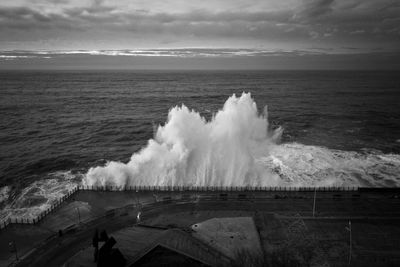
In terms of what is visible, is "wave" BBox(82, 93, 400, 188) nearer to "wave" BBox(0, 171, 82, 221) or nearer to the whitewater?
the whitewater

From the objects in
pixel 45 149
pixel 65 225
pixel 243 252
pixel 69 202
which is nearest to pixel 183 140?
pixel 69 202

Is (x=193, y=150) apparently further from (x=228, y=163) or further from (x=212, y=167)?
(x=228, y=163)

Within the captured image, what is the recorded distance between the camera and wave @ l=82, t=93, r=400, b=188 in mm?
48594

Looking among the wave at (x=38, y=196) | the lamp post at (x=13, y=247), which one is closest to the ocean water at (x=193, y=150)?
the wave at (x=38, y=196)

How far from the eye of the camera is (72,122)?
303 ft

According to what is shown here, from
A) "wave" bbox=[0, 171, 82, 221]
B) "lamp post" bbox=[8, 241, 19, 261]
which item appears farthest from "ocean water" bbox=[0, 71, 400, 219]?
"lamp post" bbox=[8, 241, 19, 261]

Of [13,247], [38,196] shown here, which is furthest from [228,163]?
[13,247]

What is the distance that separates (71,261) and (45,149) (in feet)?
158

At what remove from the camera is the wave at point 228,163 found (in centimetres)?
4859

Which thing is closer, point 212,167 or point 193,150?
point 212,167

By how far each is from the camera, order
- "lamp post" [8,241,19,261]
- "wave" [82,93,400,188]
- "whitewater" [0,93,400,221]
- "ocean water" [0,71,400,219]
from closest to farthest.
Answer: "lamp post" [8,241,19,261]
"whitewater" [0,93,400,221]
"wave" [82,93,400,188]
"ocean water" [0,71,400,219]

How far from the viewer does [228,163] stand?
171 ft

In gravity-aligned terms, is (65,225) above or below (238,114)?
below

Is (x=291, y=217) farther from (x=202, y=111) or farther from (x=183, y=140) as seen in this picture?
(x=202, y=111)
